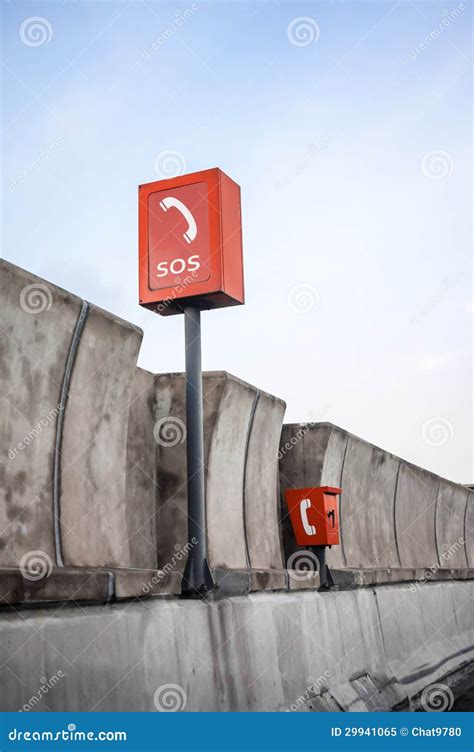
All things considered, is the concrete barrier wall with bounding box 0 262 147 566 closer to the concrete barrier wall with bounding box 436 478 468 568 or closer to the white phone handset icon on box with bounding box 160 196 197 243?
the white phone handset icon on box with bounding box 160 196 197 243

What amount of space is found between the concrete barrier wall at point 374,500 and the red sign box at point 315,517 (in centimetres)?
102

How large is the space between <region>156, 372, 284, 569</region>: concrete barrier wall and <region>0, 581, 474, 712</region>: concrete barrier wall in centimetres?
118

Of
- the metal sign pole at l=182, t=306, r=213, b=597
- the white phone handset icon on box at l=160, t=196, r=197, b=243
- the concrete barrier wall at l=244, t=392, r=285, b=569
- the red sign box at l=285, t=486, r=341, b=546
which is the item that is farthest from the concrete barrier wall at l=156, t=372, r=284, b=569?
the white phone handset icon on box at l=160, t=196, r=197, b=243

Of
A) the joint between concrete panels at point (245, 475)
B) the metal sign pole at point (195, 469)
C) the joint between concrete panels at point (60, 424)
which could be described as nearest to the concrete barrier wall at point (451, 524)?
the joint between concrete panels at point (245, 475)

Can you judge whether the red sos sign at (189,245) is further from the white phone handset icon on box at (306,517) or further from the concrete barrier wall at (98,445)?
the white phone handset icon on box at (306,517)

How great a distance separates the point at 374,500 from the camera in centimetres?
1540

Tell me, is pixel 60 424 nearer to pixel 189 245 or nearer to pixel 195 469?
pixel 195 469

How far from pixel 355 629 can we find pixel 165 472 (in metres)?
2.89

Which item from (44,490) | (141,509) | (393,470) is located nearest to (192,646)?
(44,490)

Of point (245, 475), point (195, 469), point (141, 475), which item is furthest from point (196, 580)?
point (245, 475)

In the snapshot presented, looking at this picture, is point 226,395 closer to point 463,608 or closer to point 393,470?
point 393,470

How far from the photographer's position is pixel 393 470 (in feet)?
52.9

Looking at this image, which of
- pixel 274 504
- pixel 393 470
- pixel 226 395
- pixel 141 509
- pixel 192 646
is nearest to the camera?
pixel 192 646

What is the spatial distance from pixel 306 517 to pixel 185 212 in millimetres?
4328
